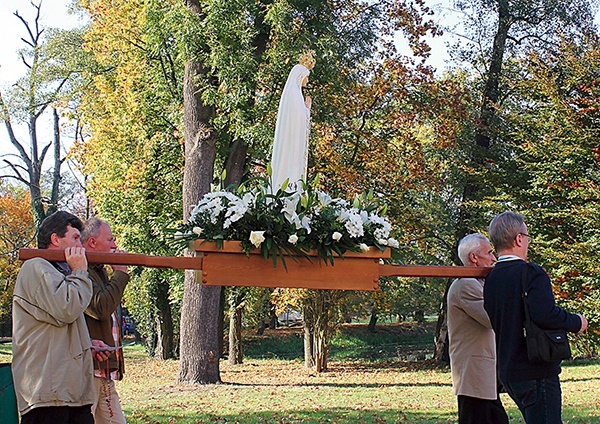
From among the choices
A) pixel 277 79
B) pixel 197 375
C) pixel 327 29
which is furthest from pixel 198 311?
pixel 327 29

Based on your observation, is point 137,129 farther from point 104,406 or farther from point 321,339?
point 104,406

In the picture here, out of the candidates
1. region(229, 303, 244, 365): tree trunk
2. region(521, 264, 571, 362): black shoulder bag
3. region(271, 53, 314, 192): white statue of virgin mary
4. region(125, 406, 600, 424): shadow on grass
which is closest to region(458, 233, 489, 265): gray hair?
region(521, 264, 571, 362): black shoulder bag

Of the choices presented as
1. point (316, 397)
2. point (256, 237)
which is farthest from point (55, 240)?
point (316, 397)

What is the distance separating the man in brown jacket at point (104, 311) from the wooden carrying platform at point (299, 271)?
60 centimetres

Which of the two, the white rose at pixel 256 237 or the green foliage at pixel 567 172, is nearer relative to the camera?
the white rose at pixel 256 237

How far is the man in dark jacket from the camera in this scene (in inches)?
162

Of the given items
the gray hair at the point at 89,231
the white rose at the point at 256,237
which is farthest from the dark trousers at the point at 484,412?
the gray hair at the point at 89,231

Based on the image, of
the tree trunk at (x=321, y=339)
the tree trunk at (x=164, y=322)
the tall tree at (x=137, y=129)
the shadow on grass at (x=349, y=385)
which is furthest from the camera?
the tree trunk at (x=164, y=322)

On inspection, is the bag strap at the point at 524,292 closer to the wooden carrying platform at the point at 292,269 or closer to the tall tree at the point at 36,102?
the wooden carrying platform at the point at 292,269

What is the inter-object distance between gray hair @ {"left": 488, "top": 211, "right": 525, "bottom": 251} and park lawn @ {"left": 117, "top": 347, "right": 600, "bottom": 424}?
5614 millimetres

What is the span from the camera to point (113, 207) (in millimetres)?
21266

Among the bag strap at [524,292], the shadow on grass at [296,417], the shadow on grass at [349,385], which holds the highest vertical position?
the bag strap at [524,292]

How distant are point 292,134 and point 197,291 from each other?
30.6 ft

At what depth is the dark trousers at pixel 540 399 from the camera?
4.15 meters
